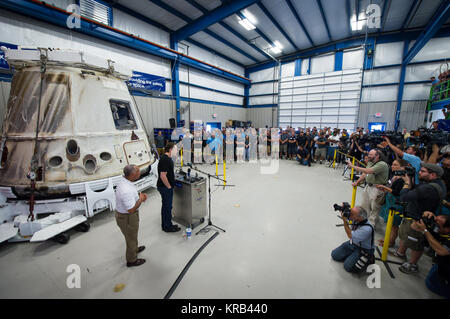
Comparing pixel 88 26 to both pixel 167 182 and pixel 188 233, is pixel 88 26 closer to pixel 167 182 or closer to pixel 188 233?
pixel 167 182

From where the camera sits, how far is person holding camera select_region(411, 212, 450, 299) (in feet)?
6.73

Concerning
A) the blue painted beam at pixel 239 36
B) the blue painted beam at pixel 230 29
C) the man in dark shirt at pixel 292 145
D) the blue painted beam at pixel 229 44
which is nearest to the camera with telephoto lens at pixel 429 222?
the man in dark shirt at pixel 292 145

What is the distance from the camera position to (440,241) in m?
2.09

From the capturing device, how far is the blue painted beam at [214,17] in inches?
326

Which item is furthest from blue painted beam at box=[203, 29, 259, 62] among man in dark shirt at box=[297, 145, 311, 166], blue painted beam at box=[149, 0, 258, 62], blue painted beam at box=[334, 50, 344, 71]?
man in dark shirt at box=[297, 145, 311, 166]

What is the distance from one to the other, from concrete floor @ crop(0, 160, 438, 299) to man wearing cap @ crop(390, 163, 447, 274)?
0.35 meters

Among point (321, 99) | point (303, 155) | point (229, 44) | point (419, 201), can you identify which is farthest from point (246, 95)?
point (419, 201)

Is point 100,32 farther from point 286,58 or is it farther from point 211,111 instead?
point 286,58

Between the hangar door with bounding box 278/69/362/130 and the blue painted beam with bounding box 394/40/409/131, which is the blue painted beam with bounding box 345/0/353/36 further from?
the blue painted beam with bounding box 394/40/409/131

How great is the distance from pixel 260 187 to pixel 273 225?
2.40 metres

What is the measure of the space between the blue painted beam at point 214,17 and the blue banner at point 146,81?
2.95 meters

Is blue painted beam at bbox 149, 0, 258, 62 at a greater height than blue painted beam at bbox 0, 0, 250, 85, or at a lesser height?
greater

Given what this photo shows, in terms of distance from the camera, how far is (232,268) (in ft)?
9.09

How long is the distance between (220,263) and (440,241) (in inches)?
110
